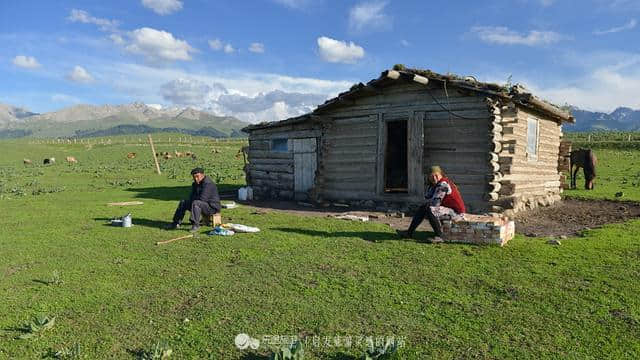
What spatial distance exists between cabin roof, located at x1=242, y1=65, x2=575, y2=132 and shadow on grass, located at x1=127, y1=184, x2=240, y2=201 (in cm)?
651

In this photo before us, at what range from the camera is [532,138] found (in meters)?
15.5

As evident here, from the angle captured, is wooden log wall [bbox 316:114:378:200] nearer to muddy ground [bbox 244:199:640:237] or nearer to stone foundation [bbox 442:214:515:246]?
muddy ground [bbox 244:199:640:237]

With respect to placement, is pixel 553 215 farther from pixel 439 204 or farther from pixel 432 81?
pixel 439 204

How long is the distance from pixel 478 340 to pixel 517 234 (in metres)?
6.24

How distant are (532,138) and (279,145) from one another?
9996 mm

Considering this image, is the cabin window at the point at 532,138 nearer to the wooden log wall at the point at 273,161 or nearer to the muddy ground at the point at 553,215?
the muddy ground at the point at 553,215

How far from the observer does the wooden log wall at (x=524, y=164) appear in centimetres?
1294

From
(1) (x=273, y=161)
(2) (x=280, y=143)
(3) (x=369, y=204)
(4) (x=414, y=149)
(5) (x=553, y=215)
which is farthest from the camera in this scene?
(1) (x=273, y=161)

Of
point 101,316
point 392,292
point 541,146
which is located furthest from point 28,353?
point 541,146

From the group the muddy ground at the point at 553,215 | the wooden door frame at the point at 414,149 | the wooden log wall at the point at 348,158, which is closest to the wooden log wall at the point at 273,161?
the wooden log wall at the point at 348,158

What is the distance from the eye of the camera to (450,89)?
13547 mm

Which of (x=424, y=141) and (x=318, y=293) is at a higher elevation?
(x=424, y=141)

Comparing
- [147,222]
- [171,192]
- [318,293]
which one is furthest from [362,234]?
[171,192]

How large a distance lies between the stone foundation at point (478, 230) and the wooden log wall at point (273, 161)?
8510 mm
